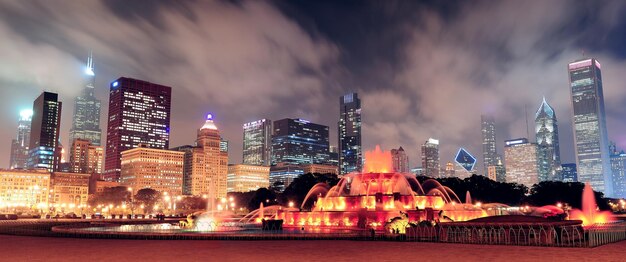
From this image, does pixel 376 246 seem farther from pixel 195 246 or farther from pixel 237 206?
pixel 237 206

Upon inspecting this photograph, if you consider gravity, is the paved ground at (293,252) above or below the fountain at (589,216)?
below

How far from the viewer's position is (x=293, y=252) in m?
24.2

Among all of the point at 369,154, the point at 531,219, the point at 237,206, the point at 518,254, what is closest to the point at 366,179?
the point at 369,154

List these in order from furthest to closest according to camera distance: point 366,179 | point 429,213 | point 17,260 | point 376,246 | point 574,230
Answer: point 366,179 → point 429,213 → point 574,230 → point 376,246 → point 17,260

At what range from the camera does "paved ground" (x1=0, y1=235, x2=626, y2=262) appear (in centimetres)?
2158

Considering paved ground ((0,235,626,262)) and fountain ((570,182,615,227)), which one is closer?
paved ground ((0,235,626,262))

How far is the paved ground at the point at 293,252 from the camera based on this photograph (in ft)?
70.8

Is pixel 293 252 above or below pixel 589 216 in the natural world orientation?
below

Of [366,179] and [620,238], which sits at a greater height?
[366,179]

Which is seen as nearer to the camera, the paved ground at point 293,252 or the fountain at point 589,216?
the paved ground at point 293,252

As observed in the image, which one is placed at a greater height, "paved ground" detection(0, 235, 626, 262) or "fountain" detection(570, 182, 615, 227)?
"fountain" detection(570, 182, 615, 227)

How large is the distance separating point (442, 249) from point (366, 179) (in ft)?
113

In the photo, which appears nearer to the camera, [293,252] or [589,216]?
[293,252]

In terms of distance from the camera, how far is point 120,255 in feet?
75.9
